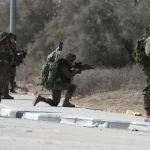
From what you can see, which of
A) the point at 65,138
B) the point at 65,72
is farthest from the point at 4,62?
the point at 65,138

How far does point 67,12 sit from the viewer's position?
133 ft

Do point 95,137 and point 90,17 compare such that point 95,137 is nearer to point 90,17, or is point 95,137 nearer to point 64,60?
point 64,60

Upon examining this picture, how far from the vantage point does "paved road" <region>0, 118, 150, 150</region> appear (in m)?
7.71

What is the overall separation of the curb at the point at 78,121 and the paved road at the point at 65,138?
466 mm

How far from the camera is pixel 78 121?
11680 millimetres

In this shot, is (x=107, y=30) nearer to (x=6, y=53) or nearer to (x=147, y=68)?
(x=6, y=53)

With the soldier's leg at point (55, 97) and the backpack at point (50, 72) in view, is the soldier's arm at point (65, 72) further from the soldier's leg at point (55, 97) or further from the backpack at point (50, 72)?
the soldier's leg at point (55, 97)

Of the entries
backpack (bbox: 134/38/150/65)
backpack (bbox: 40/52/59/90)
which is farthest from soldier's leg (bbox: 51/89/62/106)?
backpack (bbox: 134/38/150/65)

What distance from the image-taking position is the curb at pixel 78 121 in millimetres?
10711

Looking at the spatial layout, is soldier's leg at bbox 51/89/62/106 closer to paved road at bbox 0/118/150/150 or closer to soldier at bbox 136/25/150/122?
paved road at bbox 0/118/150/150

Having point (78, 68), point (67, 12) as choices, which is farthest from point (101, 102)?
point (67, 12)

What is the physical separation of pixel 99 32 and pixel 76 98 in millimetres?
13082

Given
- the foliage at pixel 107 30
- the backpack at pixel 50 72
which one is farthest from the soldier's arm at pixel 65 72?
the foliage at pixel 107 30

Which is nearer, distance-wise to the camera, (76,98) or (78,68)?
(78,68)
